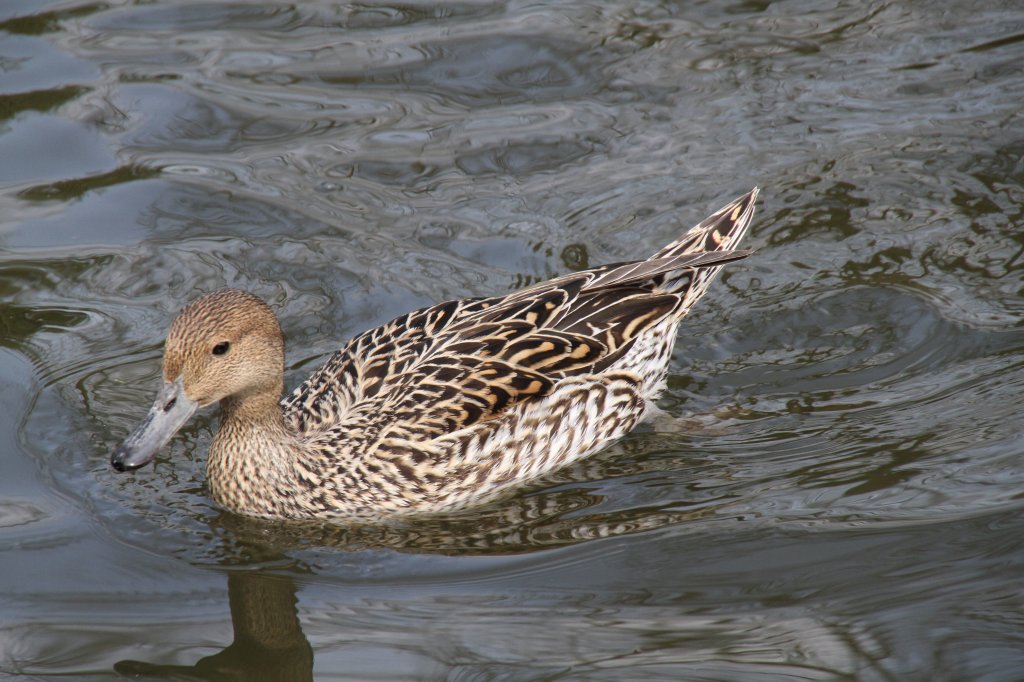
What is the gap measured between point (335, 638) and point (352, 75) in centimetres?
591

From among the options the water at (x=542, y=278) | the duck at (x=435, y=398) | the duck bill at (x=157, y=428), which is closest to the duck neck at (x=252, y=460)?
the duck at (x=435, y=398)

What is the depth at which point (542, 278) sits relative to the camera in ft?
29.6

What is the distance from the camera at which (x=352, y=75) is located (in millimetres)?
10953

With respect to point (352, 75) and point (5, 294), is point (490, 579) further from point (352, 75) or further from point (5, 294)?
point (352, 75)

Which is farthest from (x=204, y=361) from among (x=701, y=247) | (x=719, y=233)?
(x=719, y=233)

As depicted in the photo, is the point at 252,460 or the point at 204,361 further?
the point at 252,460

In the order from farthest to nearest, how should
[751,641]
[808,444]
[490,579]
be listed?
[808,444], [490,579], [751,641]

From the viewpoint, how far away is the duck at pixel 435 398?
697 cm

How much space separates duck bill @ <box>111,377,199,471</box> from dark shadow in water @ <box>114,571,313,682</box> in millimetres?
732

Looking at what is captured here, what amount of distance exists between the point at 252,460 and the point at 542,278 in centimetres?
270

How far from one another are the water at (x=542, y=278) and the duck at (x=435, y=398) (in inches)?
8.2

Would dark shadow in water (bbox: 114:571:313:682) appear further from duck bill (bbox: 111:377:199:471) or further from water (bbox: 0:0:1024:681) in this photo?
duck bill (bbox: 111:377:199:471)

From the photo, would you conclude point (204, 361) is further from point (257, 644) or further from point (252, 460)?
point (257, 644)

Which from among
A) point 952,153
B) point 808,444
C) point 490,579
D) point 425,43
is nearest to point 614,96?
point 425,43
